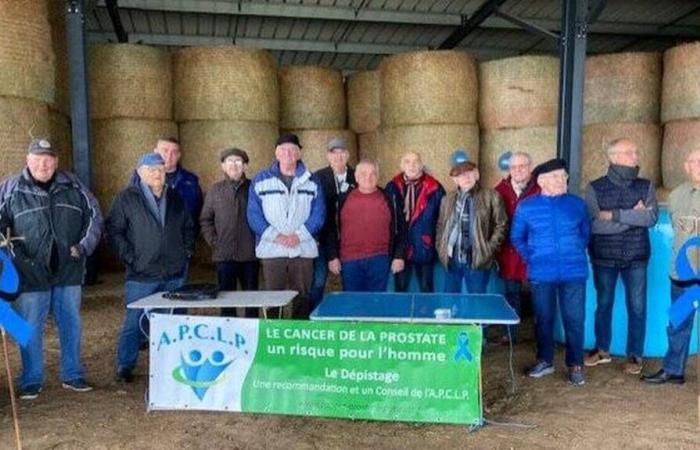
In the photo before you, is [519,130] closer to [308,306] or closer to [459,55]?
[459,55]

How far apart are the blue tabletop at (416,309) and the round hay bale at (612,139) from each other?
345 cm

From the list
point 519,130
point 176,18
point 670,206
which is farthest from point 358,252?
point 176,18

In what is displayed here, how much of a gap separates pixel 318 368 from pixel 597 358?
7.02ft

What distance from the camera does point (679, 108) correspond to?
6.09 meters

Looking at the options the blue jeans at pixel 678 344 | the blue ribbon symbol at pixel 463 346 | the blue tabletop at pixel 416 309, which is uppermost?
the blue tabletop at pixel 416 309

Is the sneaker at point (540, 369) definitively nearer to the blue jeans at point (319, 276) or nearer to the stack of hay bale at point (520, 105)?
the blue jeans at point (319, 276)

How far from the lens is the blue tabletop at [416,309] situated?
3090mm

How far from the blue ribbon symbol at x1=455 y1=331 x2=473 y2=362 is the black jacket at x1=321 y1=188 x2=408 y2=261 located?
1386 millimetres

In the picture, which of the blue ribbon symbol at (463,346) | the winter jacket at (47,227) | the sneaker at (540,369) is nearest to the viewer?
the blue ribbon symbol at (463,346)

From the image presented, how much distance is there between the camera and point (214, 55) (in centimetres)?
652

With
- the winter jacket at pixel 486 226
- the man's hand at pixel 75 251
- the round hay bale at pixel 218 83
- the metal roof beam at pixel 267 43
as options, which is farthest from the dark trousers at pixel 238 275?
the metal roof beam at pixel 267 43

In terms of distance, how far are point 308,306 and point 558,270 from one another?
1.62 meters

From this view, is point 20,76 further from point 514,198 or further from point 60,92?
point 514,198

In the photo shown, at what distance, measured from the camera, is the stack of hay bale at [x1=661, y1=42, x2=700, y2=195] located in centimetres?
591
